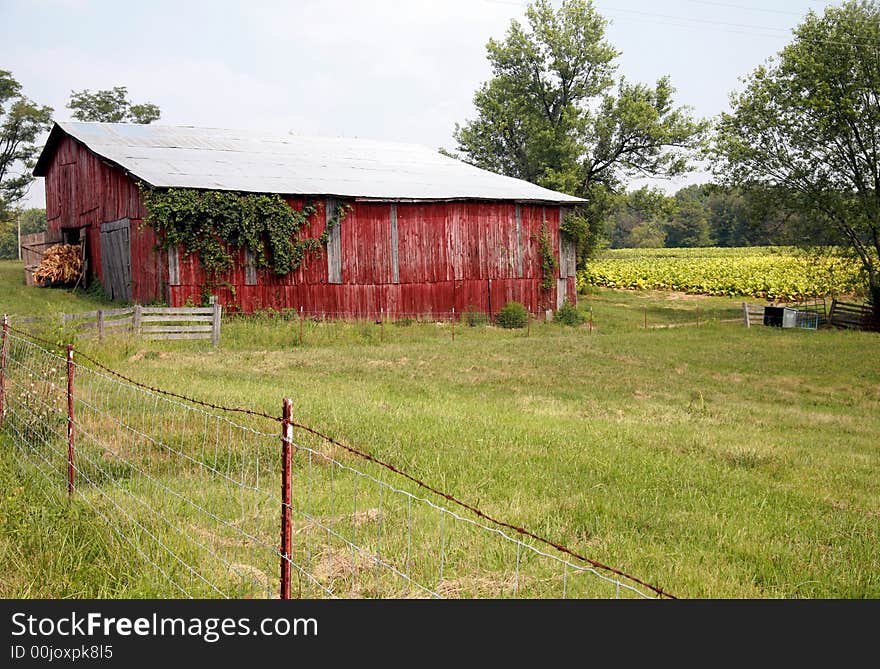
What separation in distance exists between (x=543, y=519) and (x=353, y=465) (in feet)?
8.68

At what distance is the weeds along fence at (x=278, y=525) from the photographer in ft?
18.1

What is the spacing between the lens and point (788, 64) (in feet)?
127

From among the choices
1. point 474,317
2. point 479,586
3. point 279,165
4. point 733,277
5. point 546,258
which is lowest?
point 479,586

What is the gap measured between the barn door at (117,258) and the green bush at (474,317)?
1210 centimetres


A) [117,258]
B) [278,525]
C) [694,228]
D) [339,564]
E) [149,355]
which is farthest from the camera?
[694,228]

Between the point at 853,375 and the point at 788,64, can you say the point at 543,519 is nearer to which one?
the point at 853,375

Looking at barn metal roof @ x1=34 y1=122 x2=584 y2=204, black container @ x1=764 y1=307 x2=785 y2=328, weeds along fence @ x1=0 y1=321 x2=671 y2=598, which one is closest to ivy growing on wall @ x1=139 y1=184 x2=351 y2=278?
barn metal roof @ x1=34 y1=122 x2=584 y2=204

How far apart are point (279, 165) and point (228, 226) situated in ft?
18.9

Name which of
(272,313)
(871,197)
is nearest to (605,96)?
(871,197)

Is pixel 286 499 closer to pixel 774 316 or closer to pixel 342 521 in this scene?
pixel 342 521

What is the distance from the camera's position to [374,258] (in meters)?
29.9

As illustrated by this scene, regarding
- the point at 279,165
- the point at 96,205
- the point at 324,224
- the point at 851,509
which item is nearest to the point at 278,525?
the point at 851,509
